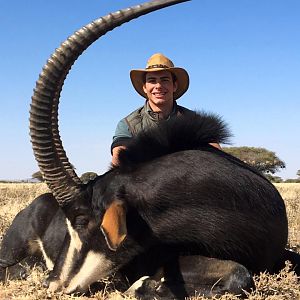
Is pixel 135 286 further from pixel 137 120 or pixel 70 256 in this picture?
pixel 137 120

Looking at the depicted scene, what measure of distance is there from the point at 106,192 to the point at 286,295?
1.54 meters

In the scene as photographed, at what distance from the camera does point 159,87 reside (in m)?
6.42

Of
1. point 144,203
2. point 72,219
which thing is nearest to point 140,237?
point 144,203

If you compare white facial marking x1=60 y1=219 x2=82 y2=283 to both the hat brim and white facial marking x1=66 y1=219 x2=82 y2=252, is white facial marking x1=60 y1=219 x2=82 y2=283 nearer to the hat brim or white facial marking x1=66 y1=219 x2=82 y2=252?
white facial marking x1=66 y1=219 x2=82 y2=252

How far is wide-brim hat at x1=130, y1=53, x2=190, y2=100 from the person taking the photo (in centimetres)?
640

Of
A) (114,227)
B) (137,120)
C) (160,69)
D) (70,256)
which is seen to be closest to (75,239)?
(70,256)

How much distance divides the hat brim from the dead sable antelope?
7.36ft

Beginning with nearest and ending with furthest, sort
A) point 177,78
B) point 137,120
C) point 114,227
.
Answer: point 114,227
point 137,120
point 177,78

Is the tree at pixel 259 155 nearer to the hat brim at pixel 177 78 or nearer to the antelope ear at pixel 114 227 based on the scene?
the hat brim at pixel 177 78

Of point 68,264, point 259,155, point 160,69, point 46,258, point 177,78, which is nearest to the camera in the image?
point 68,264

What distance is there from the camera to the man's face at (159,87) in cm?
642

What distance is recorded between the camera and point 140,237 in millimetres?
4152

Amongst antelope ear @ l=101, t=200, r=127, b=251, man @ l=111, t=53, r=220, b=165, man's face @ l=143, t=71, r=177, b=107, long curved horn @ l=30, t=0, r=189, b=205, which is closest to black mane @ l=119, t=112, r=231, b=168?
long curved horn @ l=30, t=0, r=189, b=205

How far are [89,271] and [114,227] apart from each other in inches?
22.9
